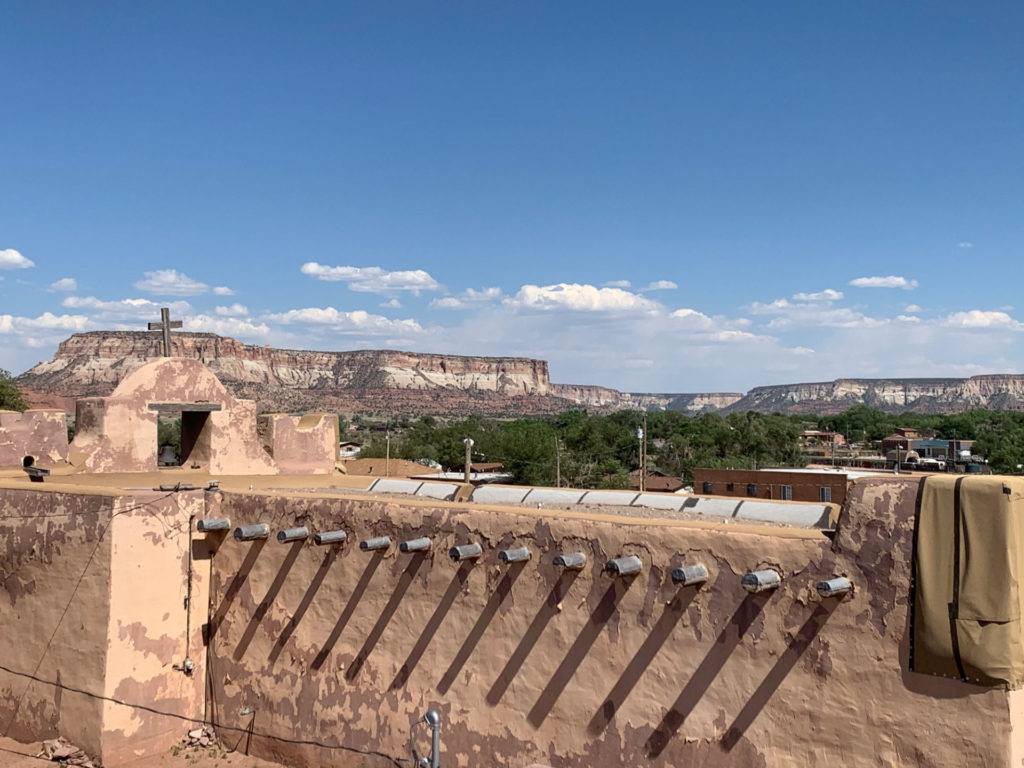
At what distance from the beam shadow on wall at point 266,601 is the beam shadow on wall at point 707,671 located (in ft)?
15.8

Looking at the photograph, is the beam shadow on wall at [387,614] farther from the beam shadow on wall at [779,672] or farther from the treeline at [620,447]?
the treeline at [620,447]

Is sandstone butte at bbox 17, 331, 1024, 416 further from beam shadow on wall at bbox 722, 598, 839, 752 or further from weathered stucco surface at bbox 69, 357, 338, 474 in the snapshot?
beam shadow on wall at bbox 722, 598, 839, 752

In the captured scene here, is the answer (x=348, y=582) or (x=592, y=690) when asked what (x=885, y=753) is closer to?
(x=592, y=690)

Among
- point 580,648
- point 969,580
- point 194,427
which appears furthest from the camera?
point 194,427

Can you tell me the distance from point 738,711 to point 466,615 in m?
2.86

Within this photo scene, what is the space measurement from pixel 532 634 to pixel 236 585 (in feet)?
14.6

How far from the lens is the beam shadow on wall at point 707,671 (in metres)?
7.08

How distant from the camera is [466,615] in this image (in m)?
8.75

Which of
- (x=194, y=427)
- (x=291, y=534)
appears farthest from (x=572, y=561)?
(x=194, y=427)

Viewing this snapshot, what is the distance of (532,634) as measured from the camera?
828 centimetres

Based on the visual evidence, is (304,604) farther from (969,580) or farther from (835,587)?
(969,580)

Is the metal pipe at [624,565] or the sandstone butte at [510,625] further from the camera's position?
the metal pipe at [624,565]

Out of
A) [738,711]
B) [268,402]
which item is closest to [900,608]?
[738,711]

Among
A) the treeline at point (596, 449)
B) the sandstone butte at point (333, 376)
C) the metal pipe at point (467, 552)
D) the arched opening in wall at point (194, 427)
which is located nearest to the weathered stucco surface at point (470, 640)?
the metal pipe at point (467, 552)
